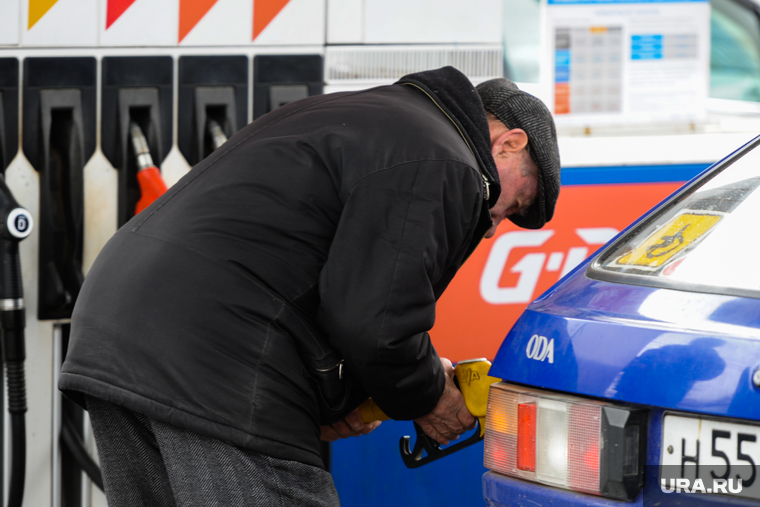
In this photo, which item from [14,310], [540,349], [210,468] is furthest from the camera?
[14,310]

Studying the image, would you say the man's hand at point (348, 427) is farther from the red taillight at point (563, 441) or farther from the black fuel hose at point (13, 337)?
the black fuel hose at point (13, 337)

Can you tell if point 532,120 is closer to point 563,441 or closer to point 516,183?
point 516,183

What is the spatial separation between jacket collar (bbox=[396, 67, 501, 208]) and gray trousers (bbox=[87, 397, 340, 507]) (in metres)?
0.73

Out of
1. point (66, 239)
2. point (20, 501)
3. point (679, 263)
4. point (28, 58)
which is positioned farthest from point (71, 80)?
point (679, 263)

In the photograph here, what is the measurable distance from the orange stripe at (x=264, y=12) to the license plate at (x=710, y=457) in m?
1.83

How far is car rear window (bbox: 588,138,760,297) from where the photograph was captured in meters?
1.34

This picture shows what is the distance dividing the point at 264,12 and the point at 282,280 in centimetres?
128

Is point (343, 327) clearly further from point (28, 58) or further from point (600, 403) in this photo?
point (28, 58)

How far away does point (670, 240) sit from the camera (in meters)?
1.54

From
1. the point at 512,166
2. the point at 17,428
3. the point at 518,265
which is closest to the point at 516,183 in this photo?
the point at 512,166

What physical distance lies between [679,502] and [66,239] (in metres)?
2.02

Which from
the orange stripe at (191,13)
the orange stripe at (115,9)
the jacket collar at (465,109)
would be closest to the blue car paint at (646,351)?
the jacket collar at (465,109)

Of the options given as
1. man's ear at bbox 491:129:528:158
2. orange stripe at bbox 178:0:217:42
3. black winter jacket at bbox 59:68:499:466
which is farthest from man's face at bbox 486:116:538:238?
orange stripe at bbox 178:0:217:42

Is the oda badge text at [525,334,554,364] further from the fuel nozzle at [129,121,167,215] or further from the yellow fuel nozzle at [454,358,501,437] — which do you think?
the fuel nozzle at [129,121,167,215]
